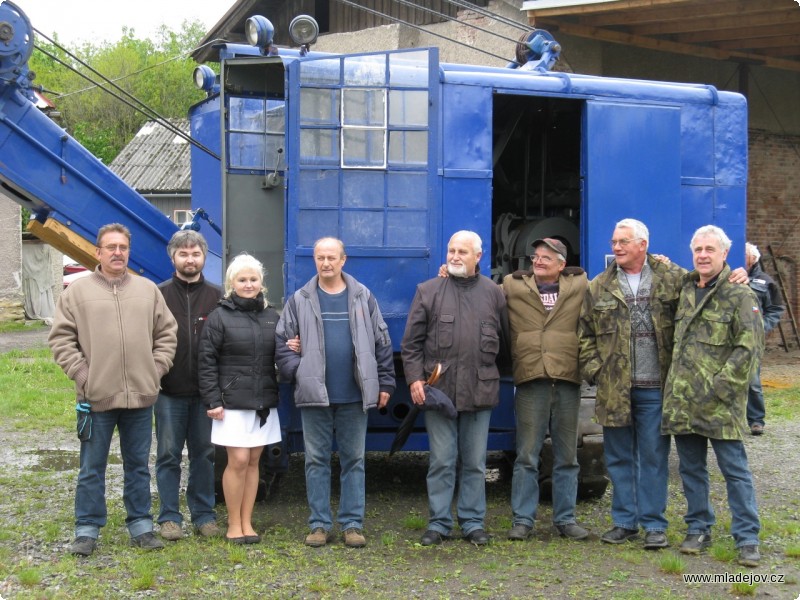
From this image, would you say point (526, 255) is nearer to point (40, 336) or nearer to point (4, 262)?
point (40, 336)

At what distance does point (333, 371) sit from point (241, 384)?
0.54 m

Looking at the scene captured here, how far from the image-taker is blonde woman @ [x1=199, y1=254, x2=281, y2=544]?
19.3 ft

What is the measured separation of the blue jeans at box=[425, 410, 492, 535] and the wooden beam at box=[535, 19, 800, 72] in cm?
827

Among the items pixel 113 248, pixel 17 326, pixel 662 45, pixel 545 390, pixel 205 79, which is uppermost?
pixel 662 45

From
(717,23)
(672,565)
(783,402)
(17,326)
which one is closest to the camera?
(672,565)

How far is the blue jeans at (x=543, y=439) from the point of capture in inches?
244

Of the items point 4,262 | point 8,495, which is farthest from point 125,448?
point 4,262

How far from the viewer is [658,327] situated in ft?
19.5

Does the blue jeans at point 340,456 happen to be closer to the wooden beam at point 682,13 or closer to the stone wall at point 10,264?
the wooden beam at point 682,13

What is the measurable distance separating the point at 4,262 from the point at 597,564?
18.4 m

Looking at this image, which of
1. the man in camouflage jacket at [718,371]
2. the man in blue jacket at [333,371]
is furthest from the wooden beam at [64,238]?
the man in camouflage jacket at [718,371]

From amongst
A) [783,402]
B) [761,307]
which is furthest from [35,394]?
[783,402]

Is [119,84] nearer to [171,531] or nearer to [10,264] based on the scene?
[10,264]

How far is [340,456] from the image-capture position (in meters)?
6.04
